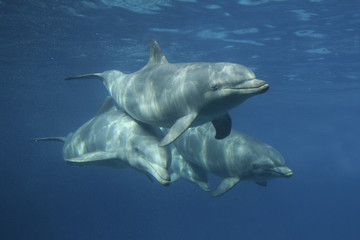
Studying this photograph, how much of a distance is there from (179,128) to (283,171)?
4260mm

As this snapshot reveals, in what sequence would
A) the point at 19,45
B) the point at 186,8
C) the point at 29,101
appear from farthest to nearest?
the point at 29,101, the point at 19,45, the point at 186,8

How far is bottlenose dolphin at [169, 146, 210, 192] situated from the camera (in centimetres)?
970

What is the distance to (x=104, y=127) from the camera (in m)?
8.32

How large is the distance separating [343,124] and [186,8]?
2520 inches

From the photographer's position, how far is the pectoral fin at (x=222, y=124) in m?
6.53

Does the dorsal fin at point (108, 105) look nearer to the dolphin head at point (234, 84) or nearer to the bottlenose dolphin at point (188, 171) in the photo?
the bottlenose dolphin at point (188, 171)

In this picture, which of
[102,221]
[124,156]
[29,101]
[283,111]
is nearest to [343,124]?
[283,111]

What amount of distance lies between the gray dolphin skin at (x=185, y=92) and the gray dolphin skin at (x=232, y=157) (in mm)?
2342

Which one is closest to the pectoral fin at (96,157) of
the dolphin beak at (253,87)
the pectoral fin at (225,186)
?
the pectoral fin at (225,186)

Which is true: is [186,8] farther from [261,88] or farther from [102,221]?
[102,221]

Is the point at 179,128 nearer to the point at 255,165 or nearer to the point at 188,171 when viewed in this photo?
the point at 255,165

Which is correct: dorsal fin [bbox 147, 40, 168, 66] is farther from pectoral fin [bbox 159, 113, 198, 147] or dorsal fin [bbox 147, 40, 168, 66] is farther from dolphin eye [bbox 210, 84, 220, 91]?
dolphin eye [bbox 210, 84, 220, 91]

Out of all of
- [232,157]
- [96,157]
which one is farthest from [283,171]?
[96,157]

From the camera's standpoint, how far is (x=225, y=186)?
8609 mm
